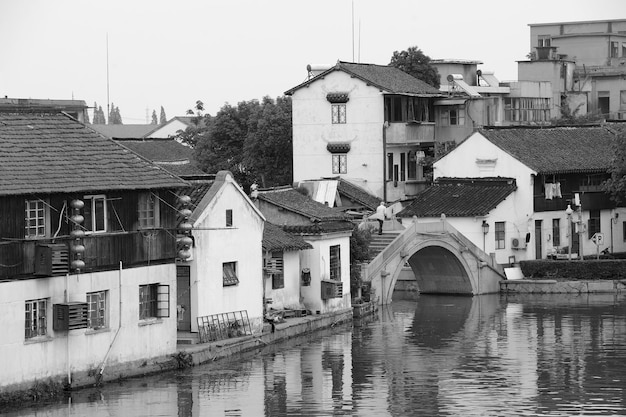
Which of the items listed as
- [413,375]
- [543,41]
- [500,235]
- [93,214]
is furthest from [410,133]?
[93,214]

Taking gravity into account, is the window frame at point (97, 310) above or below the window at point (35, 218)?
below

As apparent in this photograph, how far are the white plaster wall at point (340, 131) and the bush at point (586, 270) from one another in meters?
11.8

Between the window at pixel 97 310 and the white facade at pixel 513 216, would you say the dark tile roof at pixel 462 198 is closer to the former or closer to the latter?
the white facade at pixel 513 216

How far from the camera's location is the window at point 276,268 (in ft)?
159

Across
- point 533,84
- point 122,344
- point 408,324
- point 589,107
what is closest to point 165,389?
point 122,344

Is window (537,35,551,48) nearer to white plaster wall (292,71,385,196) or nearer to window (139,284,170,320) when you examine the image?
white plaster wall (292,71,385,196)

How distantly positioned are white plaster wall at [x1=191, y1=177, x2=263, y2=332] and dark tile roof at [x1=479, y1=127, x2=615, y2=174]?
2515cm

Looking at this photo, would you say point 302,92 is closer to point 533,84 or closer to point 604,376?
point 533,84

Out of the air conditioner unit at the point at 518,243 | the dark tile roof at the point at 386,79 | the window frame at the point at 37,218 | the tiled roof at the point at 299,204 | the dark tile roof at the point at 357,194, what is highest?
the dark tile roof at the point at 386,79

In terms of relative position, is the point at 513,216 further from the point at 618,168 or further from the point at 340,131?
the point at 340,131

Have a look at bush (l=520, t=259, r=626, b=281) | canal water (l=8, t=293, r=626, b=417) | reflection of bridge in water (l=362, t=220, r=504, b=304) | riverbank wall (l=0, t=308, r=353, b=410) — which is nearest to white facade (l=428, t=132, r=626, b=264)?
reflection of bridge in water (l=362, t=220, r=504, b=304)

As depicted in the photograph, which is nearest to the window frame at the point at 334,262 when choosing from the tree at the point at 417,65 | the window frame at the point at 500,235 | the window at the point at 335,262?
the window at the point at 335,262

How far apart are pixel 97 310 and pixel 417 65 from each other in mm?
48784

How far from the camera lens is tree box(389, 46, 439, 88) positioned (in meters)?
83.2
